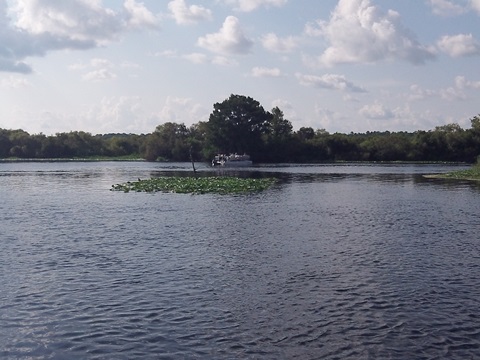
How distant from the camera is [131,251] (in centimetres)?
3117

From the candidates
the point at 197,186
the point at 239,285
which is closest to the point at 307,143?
the point at 197,186

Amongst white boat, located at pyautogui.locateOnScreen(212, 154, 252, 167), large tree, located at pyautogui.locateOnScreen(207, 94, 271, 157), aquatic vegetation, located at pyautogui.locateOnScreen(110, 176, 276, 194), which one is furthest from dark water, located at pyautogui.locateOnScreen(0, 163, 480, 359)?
large tree, located at pyautogui.locateOnScreen(207, 94, 271, 157)

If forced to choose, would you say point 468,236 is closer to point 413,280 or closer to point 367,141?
point 413,280

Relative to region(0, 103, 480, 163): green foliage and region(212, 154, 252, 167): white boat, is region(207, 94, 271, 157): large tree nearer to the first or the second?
region(0, 103, 480, 163): green foliage

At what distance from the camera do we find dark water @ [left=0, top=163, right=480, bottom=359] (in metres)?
17.6

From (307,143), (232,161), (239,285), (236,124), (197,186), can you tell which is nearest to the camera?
(239,285)

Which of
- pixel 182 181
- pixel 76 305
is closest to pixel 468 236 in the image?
pixel 76 305

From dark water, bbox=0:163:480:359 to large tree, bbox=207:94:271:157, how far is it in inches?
5200

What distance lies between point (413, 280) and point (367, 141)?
172129 mm

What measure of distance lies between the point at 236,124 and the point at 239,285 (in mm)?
156538

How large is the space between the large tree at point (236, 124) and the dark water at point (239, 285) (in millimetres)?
132089

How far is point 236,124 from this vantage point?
179250 mm

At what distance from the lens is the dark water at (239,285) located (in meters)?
17.6

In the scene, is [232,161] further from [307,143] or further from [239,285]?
[239,285]
